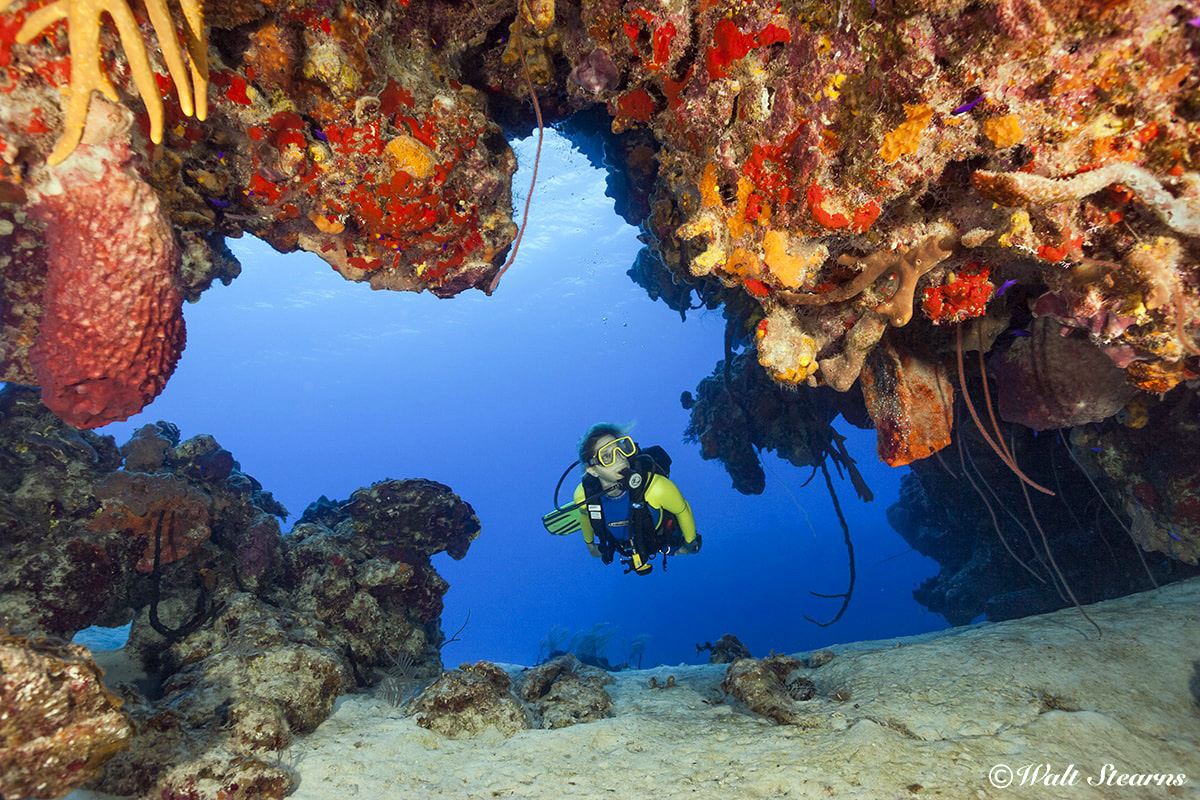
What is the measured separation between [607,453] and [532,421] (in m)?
101

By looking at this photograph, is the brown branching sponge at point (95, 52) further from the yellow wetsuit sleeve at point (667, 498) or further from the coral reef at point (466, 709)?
the yellow wetsuit sleeve at point (667, 498)

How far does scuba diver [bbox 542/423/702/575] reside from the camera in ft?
19.0

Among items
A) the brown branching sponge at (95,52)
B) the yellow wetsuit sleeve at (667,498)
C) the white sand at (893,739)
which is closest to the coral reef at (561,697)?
the white sand at (893,739)

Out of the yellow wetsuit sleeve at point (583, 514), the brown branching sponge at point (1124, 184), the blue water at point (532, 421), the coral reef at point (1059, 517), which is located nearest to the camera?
the brown branching sponge at point (1124, 184)

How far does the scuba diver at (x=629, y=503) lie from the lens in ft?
19.0

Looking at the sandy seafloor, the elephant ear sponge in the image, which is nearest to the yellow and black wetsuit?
the sandy seafloor

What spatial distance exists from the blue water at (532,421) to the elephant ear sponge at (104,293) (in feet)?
13.7

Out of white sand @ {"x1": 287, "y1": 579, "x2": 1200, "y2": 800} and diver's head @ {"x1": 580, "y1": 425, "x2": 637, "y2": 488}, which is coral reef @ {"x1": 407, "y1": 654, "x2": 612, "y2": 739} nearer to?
white sand @ {"x1": 287, "y1": 579, "x2": 1200, "y2": 800}

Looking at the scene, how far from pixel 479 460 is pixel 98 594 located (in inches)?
4128

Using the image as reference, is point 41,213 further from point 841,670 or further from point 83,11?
point 841,670

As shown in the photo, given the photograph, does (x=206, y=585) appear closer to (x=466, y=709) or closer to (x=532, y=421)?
(x=466, y=709)

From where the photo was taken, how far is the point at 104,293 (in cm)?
310

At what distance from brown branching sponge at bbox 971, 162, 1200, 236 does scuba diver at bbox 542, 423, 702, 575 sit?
13.7 ft

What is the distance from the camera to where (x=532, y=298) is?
6094cm
